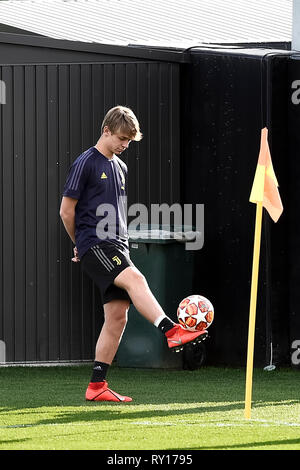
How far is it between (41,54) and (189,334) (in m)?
4.22

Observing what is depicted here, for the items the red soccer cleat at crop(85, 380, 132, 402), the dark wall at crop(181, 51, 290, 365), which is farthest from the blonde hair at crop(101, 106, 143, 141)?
the dark wall at crop(181, 51, 290, 365)

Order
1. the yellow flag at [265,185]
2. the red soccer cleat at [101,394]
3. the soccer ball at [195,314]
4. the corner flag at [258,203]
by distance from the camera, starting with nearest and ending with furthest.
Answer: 1. the corner flag at [258,203]
2. the yellow flag at [265,185]
3. the soccer ball at [195,314]
4. the red soccer cleat at [101,394]

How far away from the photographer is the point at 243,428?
7828mm

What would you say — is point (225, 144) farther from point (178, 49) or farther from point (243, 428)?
point (243, 428)

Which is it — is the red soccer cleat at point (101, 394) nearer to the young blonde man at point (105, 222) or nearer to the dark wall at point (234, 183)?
the young blonde man at point (105, 222)

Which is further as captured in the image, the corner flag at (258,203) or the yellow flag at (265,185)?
the yellow flag at (265,185)

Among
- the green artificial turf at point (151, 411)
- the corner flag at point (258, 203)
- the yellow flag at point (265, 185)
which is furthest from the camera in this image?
the yellow flag at point (265, 185)

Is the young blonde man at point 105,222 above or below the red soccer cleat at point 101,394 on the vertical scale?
above

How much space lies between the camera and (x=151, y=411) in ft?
29.0

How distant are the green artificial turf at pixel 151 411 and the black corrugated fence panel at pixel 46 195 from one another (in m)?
0.37

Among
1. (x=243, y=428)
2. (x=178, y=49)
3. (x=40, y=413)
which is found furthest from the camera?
(x=178, y=49)

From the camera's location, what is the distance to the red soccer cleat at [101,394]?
937cm

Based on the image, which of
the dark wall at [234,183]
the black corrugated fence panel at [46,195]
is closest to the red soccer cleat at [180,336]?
the dark wall at [234,183]

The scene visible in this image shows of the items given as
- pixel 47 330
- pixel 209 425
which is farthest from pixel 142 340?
pixel 209 425
